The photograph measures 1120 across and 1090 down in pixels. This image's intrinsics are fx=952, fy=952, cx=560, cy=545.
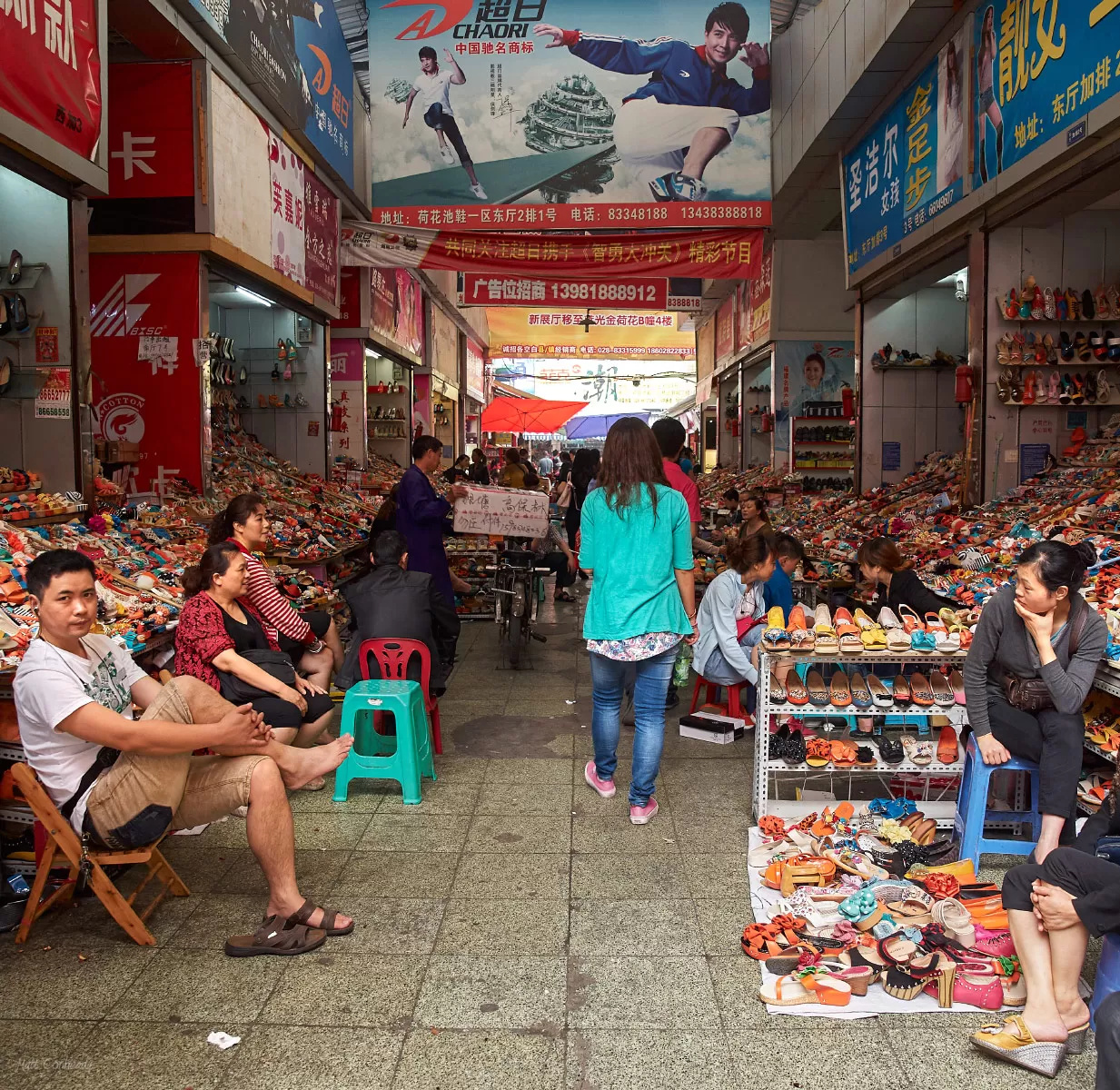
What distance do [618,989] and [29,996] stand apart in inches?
68.6

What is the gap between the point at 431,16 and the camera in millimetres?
9797

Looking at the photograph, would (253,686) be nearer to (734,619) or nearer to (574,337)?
(734,619)

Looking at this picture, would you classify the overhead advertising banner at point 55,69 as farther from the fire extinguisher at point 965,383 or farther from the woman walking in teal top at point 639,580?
the fire extinguisher at point 965,383

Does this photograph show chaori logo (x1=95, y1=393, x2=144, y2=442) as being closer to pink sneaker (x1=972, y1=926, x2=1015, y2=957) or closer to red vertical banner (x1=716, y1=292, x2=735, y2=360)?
pink sneaker (x1=972, y1=926, x2=1015, y2=957)

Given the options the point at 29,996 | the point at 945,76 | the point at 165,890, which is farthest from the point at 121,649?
the point at 945,76

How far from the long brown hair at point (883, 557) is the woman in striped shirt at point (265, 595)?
3.10m

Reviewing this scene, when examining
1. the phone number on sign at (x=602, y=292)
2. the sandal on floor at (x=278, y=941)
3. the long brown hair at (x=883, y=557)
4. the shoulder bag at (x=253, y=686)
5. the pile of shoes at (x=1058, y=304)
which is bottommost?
the sandal on floor at (x=278, y=941)

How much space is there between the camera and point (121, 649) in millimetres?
3445

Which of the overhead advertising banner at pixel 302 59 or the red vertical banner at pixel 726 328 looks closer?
the overhead advertising banner at pixel 302 59

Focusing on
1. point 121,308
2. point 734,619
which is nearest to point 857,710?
point 734,619

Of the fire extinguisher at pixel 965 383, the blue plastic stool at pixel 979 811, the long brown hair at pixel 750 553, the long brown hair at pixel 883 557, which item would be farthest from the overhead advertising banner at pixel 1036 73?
the blue plastic stool at pixel 979 811

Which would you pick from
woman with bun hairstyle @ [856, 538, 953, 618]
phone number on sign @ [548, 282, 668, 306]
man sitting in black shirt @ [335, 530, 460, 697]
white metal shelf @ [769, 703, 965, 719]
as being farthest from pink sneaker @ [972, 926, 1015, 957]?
phone number on sign @ [548, 282, 668, 306]

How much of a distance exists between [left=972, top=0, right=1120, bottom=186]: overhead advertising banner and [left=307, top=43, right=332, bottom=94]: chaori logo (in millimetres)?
6581

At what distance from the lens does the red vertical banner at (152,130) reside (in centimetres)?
733
